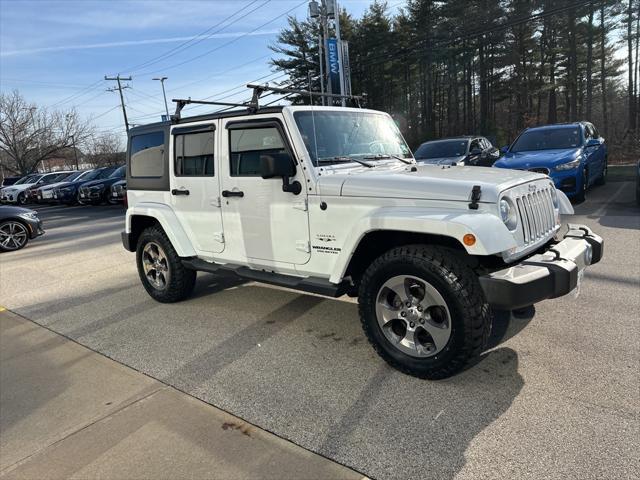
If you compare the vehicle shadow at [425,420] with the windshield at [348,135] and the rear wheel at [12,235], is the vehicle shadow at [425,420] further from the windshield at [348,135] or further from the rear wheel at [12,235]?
the rear wheel at [12,235]

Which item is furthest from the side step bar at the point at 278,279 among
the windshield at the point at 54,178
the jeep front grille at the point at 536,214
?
the windshield at the point at 54,178

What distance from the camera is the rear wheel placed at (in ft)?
34.2

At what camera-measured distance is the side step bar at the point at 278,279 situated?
3.63 meters

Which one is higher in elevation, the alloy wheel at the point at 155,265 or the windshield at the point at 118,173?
the windshield at the point at 118,173

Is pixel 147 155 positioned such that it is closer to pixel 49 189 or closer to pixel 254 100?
pixel 254 100

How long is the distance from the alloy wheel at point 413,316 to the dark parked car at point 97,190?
1908 centimetres

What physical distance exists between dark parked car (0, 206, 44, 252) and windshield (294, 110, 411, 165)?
31.4ft

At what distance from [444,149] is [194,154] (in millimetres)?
8664

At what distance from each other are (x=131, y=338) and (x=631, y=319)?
14.8 feet

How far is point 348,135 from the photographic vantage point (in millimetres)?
4137

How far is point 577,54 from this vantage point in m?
31.3

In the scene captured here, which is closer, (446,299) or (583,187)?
(446,299)

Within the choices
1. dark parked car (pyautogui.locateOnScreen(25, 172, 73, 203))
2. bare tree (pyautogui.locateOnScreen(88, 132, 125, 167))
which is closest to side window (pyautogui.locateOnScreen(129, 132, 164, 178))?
dark parked car (pyautogui.locateOnScreen(25, 172, 73, 203))

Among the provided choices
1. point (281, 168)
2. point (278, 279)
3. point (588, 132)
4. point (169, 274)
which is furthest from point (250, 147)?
point (588, 132)
